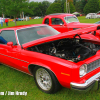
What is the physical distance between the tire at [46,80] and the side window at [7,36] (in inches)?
51.0

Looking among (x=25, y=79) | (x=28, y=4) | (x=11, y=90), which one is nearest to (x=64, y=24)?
(x=25, y=79)

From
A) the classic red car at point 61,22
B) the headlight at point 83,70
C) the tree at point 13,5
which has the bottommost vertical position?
the headlight at point 83,70

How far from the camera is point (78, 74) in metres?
2.29

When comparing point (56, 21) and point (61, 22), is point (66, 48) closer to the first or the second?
point (61, 22)

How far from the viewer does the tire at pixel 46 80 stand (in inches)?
102

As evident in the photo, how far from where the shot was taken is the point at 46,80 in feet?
9.30

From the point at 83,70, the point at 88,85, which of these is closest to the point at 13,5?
the point at 83,70

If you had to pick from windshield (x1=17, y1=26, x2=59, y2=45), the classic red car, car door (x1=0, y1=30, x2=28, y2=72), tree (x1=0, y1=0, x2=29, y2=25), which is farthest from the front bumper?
tree (x1=0, y1=0, x2=29, y2=25)

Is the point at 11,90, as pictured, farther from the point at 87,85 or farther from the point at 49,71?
the point at 87,85

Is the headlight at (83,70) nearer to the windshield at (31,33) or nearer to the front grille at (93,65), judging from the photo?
the front grille at (93,65)

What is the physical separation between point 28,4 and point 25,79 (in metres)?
20.5

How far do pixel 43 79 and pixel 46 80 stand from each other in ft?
0.32

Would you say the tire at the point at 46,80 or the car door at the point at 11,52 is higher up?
the car door at the point at 11,52

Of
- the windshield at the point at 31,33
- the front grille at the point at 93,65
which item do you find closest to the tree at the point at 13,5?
the windshield at the point at 31,33
